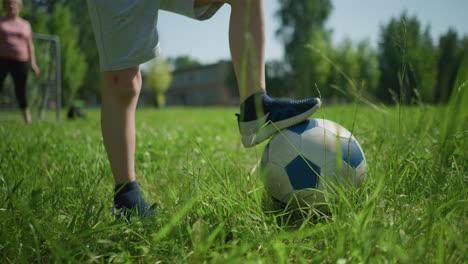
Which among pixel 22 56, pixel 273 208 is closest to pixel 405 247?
pixel 273 208

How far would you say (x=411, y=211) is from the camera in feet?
4.09

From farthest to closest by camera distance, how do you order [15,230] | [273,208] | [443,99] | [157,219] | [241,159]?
[241,159], [273,208], [157,219], [15,230], [443,99]

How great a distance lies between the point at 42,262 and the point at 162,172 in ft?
4.22

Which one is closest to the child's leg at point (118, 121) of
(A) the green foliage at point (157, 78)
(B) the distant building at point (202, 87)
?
(A) the green foliage at point (157, 78)

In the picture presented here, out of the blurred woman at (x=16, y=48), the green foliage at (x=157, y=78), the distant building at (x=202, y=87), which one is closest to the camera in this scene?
the blurred woman at (x=16, y=48)

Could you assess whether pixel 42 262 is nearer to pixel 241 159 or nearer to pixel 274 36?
pixel 241 159

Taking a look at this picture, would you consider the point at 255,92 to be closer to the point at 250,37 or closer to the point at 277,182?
the point at 250,37

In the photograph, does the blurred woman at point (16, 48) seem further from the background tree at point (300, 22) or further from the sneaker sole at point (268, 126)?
the background tree at point (300, 22)

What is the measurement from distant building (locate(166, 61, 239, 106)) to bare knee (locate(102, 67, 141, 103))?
142 feet

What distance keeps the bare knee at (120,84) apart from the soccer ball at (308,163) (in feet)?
2.72

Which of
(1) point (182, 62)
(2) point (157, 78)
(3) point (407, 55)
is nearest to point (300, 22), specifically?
(2) point (157, 78)

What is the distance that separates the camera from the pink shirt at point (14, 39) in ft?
17.8

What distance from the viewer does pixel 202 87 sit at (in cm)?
5688

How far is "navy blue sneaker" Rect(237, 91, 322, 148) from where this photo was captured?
1.60 metres
